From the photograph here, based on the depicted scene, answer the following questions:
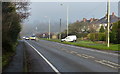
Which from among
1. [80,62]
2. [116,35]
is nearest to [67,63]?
[80,62]

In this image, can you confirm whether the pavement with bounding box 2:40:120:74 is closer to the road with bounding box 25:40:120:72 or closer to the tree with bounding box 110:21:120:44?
the road with bounding box 25:40:120:72

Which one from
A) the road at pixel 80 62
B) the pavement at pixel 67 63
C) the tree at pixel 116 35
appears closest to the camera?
the pavement at pixel 67 63

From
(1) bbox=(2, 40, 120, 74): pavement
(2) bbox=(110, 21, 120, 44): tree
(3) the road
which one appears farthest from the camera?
(2) bbox=(110, 21, 120, 44): tree

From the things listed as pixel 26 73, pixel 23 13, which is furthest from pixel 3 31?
pixel 23 13

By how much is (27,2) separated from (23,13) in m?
2.97

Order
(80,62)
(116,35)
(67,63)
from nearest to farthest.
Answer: (67,63) < (80,62) < (116,35)

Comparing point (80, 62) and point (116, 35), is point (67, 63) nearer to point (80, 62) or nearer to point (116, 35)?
point (80, 62)

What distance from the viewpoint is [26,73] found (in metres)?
10.2

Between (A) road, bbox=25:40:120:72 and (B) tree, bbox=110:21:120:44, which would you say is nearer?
(A) road, bbox=25:40:120:72

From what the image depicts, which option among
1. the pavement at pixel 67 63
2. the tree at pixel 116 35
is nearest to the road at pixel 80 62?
the pavement at pixel 67 63

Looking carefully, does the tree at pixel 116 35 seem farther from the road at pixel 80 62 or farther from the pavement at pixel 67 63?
the pavement at pixel 67 63

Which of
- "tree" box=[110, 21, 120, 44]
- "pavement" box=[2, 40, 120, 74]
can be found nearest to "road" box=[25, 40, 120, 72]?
"pavement" box=[2, 40, 120, 74]

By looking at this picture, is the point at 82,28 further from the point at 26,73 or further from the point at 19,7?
the point at 26,73

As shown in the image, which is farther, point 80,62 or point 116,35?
point 116,35
